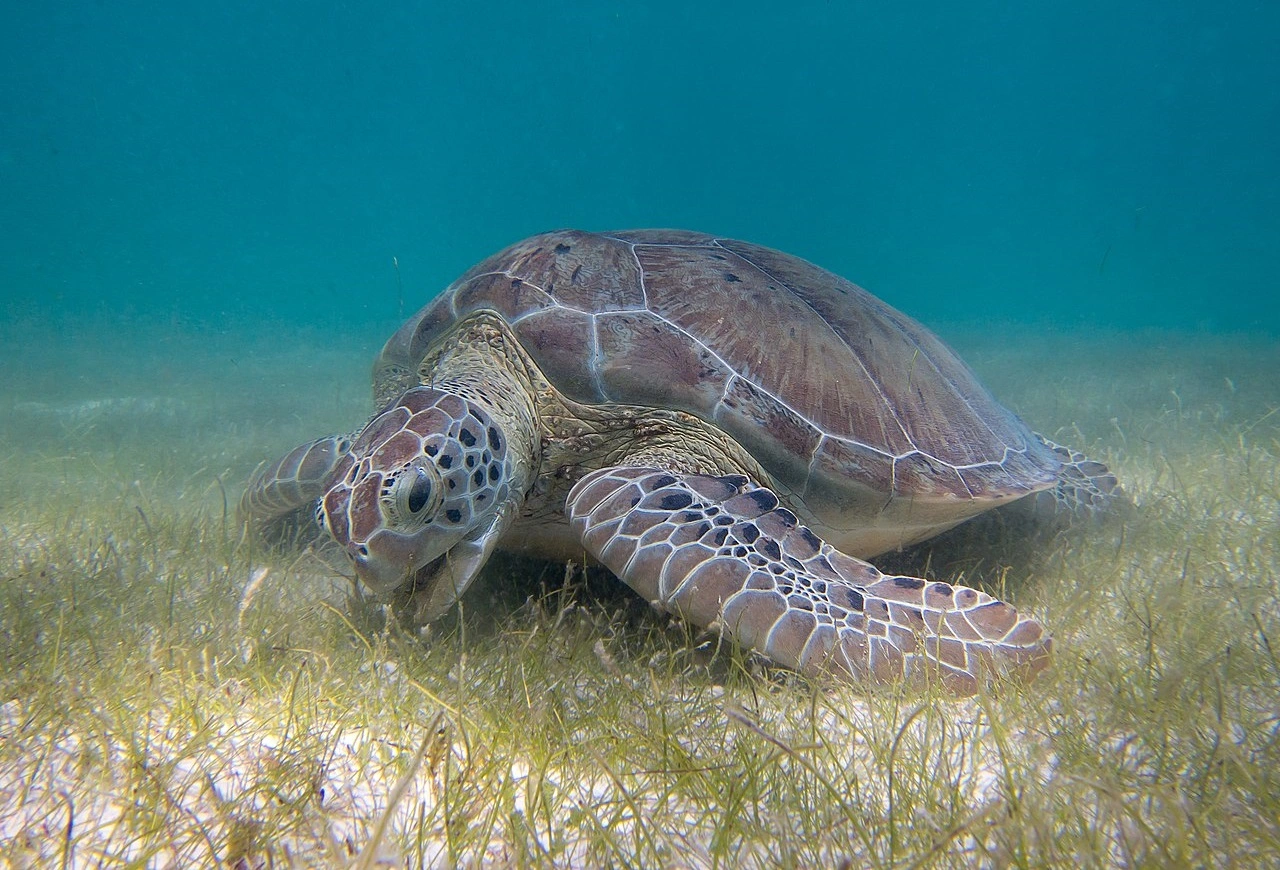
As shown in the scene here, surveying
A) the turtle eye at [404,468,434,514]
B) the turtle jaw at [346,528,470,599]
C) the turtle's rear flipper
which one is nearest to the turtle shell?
the turtle's rear flipper

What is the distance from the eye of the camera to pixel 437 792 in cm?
130

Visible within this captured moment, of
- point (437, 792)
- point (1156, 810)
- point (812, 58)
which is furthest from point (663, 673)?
point (812, 58)

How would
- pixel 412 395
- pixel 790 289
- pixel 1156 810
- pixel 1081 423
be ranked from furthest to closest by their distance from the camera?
pixel 1081 423
pixel 790 289
pixel 412 395
pixel 1156 810

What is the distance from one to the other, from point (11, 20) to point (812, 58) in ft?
250

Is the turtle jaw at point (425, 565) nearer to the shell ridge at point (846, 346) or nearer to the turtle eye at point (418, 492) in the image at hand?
the turtle eye at point (418, 492)

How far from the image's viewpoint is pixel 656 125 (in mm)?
77188

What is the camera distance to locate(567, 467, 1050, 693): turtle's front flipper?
6.17 feet

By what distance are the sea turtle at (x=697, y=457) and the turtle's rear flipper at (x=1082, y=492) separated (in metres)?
0.02

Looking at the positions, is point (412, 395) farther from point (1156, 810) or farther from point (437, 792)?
point (1156, 810)

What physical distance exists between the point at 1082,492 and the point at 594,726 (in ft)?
11.1

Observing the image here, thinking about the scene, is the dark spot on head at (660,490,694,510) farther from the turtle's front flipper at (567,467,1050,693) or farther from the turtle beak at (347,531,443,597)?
the turtle beak at (347,531,443,597)

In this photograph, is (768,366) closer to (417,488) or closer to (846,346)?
(846,346)

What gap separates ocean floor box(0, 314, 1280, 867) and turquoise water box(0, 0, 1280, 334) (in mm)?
54499

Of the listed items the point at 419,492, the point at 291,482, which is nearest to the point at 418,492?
the point at 419,492
